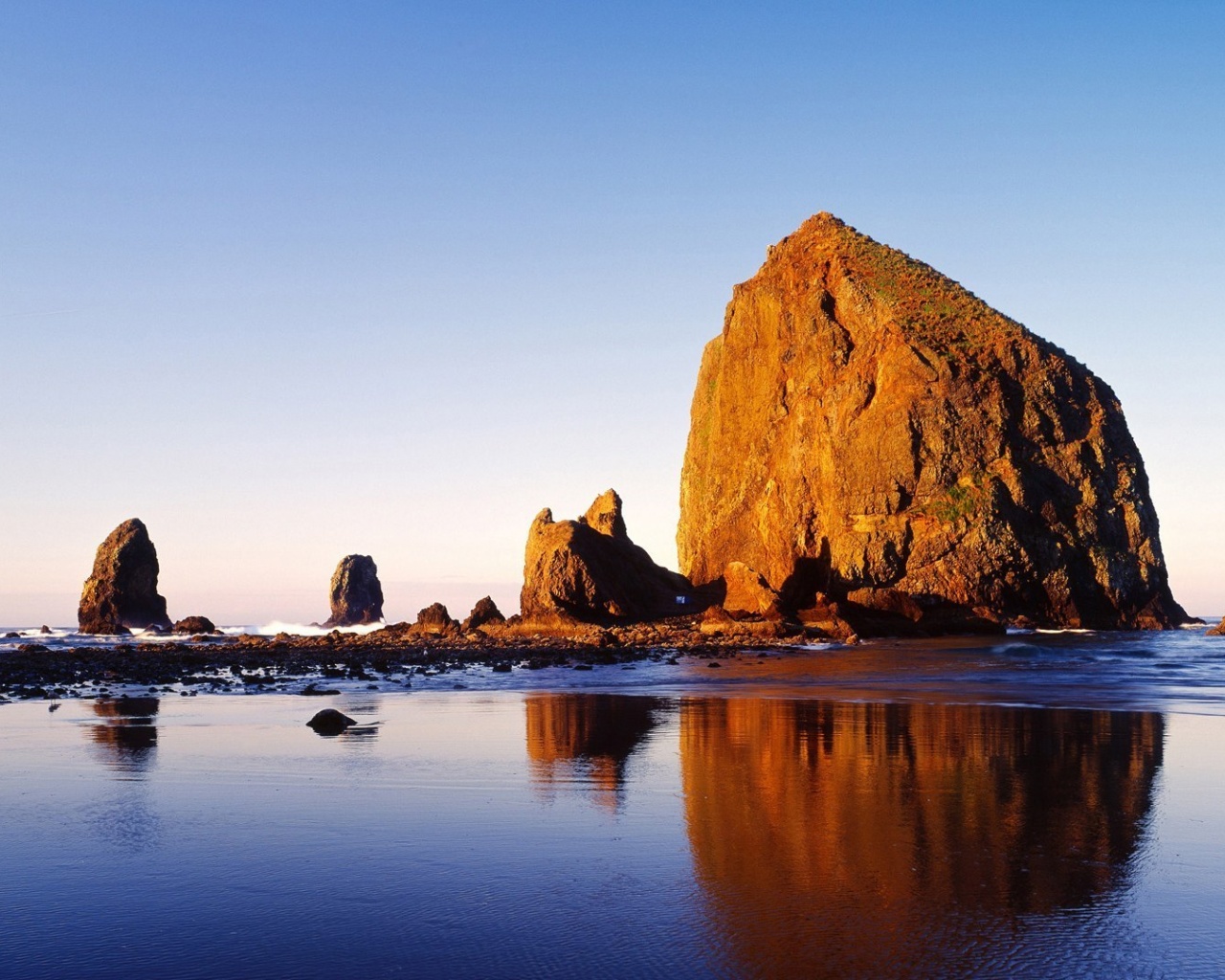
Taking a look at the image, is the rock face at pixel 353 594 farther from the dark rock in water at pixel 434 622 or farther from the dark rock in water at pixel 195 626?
the dark rock in water at pixel 434 622

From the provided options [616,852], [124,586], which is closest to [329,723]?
[616,852]

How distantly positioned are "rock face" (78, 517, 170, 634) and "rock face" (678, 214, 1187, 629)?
52.9 m

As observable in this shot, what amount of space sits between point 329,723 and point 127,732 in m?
2.91

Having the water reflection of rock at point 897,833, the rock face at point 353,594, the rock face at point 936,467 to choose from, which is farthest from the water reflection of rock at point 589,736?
the rock face at point 353,594

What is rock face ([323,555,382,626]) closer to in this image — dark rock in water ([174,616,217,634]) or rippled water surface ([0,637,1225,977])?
dark rock in water ([174,616,217,634])

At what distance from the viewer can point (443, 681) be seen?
91.7 feet

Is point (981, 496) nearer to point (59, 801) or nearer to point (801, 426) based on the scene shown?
point (801, 426)

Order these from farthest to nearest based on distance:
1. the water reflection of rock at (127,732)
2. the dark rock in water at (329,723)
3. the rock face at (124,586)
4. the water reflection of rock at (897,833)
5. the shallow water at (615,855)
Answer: the rock face at (124,586) → the dark rock in water at (329,723) → the water reflection of rock at (127,732) → the water reflection of rock at (897,833) → the shallow water at (615,855)

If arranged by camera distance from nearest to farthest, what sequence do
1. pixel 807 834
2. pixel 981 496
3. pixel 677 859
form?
pixel 677 859
pixel 807 834
pixel 981 496

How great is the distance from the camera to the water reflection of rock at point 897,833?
219 inches

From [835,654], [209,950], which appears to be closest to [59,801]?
[209,950]

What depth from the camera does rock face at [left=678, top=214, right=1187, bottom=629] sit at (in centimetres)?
7181

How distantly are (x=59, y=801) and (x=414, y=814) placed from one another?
3588 millimetres

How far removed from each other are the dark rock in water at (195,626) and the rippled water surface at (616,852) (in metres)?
71.2
